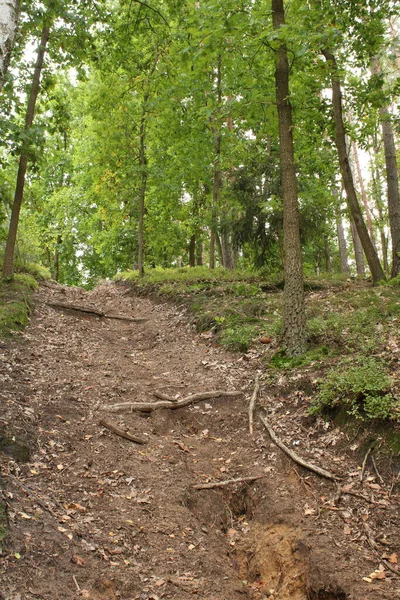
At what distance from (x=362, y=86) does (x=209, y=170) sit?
7.82m

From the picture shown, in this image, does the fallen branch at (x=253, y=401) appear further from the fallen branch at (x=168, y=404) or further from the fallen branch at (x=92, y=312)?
the fallen branch at (x=92, y=312)

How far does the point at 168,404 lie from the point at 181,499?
7.44ft

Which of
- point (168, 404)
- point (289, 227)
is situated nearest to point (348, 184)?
point (289, 227)

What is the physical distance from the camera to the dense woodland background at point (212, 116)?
7.63m

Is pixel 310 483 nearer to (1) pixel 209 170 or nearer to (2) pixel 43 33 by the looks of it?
(2) pixel 43 33

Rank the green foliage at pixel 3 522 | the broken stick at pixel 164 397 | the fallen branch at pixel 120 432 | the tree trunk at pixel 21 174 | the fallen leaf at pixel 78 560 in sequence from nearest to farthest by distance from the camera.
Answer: the green foliage at pixel 3 522
the fallen leaf at pixel 78 560
the fallen branch at pixel 120 432
the broken stick at pixel 164 397
the tree trunk at pixel 21 174

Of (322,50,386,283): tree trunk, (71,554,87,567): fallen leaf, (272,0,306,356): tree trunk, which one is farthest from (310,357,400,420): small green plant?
(322,50,386,283): tree trunk

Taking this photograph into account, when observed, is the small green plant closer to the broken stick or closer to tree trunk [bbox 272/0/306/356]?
tree trunk [bbox 272/0/306/356]

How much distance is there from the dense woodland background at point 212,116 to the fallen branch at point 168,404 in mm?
2381

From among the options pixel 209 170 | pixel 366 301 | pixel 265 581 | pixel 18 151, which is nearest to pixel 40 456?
pixel 265 581

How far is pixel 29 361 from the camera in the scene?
7820mm

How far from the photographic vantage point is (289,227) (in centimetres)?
769

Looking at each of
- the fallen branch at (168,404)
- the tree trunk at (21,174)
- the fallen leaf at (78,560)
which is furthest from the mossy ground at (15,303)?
the fallen leaf at (78,560)

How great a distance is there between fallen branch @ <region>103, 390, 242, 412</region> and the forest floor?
9 centimetres
